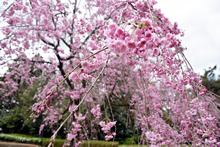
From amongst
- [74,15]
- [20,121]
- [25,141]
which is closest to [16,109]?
[20,121]

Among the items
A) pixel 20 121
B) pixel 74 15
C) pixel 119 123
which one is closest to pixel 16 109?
pixel 20 121

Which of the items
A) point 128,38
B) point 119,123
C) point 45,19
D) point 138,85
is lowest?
point 119,123

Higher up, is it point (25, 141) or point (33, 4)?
point (33, 4)

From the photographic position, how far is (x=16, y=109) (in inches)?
466

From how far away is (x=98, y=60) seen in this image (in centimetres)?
125

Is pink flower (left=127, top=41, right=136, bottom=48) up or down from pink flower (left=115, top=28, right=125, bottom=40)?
down

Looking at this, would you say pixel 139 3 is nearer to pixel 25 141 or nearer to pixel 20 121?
pixel 25 141

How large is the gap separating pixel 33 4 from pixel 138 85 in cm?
357

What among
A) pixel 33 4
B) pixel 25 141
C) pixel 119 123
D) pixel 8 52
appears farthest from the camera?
pixel 119 123

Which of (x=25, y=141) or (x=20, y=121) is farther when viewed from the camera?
(x=20, y=121)

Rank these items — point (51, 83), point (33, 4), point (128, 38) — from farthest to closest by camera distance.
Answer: point (51, 83) < point (33, 4) < point (128, 38)

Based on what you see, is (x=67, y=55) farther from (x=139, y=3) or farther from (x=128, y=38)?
(x=128, y=38)

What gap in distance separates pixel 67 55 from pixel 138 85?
245cm

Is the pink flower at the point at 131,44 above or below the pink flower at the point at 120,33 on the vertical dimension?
below
